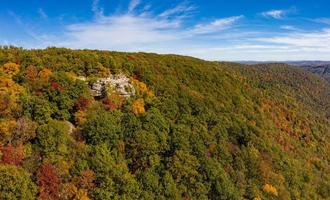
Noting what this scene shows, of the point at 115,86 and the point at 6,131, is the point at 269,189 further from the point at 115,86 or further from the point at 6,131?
the point at 6,131

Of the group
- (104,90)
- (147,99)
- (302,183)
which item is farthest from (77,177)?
(302,183)

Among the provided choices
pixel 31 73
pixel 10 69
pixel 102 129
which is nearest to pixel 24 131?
pixel 102 129

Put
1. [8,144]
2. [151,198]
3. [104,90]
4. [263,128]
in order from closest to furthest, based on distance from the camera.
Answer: [8,144]
[151,198]
[104,90]
[263,128]

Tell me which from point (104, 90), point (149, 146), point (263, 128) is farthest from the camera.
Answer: point (263, 128)

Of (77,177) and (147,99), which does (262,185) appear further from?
(77,177)

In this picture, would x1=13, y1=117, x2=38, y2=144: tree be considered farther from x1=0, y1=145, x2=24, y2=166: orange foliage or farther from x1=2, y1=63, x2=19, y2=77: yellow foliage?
x1=2, y1=63, x2=19, y2=77: yellow foliage

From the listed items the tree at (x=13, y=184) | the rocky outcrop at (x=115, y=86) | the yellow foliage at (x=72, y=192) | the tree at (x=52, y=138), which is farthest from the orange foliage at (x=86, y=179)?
the rocky outcrop at (x=115, y=86)

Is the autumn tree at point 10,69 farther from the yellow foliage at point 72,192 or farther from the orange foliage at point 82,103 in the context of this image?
the yellow foliage at point 72,192
